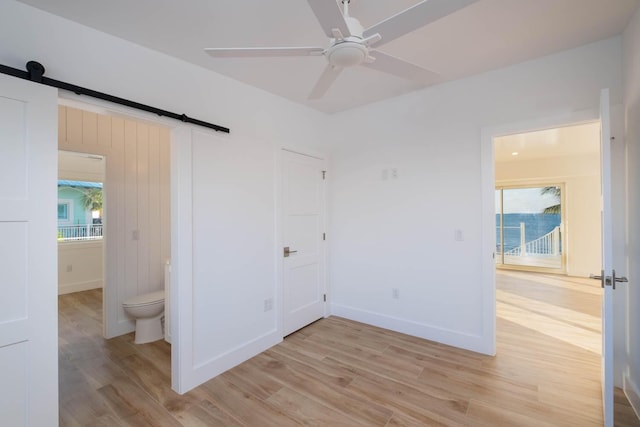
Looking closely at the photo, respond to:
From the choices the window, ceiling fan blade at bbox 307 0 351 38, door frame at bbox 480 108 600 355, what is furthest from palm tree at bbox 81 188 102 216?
door frame at bbox 480 108 600 355

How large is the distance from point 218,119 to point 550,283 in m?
6.59

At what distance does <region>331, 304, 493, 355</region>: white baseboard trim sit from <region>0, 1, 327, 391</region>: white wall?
3.49 feet

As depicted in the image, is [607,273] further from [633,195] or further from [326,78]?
[326,78]

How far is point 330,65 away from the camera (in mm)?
1528

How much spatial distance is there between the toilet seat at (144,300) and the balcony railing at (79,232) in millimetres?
3213

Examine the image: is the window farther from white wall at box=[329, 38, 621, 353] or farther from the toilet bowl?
white wall at box=[329, 38, 621, 353]

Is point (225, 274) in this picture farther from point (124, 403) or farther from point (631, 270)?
point (631, 270)

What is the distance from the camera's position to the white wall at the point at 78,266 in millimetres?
4711

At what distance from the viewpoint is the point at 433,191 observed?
294 centimetres

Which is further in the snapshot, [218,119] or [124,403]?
[218,119]

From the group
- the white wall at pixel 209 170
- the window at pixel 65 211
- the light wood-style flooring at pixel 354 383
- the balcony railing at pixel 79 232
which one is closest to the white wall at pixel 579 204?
the light wood-style flooring at pixel 354 383

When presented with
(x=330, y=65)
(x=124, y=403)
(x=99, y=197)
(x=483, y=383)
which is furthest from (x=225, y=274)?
(x=99, y=197)

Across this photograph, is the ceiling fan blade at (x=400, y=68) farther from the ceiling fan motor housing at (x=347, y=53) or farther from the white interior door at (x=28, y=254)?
the white interior door at (x=28, y=254)

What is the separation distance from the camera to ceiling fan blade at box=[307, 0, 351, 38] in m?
1.06
